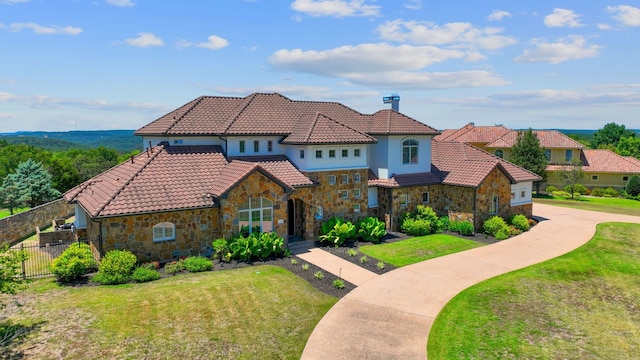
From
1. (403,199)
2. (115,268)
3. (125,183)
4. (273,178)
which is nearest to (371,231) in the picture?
(403,199)

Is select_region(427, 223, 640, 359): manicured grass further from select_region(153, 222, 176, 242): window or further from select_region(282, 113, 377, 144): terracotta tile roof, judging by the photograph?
select_region(153, 222, 176, 242): window

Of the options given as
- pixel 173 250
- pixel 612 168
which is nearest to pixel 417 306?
pixel 173 250

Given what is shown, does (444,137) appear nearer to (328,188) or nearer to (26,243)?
A: (328,188)

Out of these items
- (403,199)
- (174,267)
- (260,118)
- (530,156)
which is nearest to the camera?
(174,267)

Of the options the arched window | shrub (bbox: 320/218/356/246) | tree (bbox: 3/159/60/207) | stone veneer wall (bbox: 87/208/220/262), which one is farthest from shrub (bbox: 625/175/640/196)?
tree (bbox: 3/159/60/207)

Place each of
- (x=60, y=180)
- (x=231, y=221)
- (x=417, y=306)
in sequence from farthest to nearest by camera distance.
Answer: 1. (x=60, y=180)
2. (x=231, y=221)
3. (x=417, y=306)

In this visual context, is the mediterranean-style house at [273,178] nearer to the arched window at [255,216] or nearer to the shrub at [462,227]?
→ the arched window at [255,216]

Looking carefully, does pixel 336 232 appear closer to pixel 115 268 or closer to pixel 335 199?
pixel 335 199
